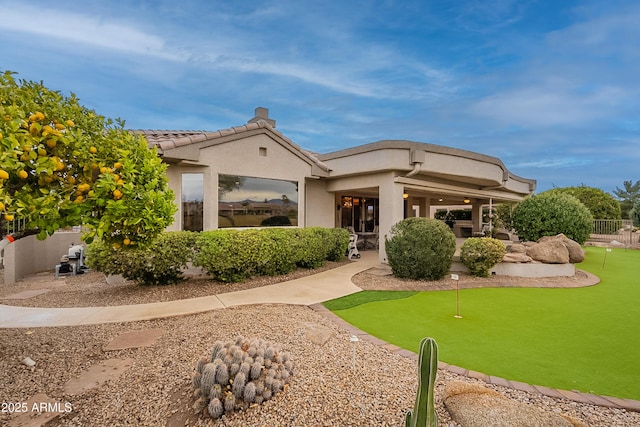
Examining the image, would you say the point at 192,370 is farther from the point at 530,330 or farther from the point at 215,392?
the point at 530,330

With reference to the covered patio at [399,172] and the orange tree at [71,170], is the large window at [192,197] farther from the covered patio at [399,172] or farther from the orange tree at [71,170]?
the orange tree at [71,170]

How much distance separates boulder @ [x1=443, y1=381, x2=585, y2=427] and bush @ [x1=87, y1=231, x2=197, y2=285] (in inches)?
281

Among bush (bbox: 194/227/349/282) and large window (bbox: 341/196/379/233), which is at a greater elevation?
large window (bbox: 341/196/379/233)

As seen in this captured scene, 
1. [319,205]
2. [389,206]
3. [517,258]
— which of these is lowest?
[517,258]

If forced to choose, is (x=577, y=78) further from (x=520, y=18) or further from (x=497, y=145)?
(x=497, y=145)

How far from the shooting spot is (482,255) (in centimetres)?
990

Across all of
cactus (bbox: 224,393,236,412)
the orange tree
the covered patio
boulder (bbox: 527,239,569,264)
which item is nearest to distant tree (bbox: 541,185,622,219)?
A: the covered patio

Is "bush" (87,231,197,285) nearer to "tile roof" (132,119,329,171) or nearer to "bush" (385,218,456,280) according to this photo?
"tile roof" (132,119,329,171)

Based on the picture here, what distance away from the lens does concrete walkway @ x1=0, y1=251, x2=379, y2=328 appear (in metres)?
6.01

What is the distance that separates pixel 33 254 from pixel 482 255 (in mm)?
15988

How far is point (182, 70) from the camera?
50.7 feet

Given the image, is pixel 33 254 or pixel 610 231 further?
pixel 610 231

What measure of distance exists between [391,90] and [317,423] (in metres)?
26.2

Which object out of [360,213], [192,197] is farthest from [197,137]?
[360,213]
